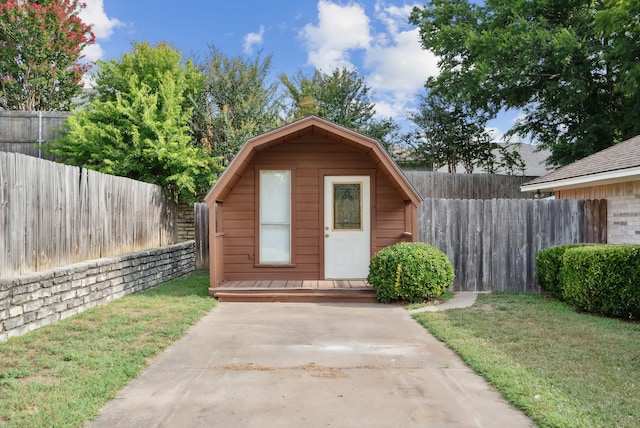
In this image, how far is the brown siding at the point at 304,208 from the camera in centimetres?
991

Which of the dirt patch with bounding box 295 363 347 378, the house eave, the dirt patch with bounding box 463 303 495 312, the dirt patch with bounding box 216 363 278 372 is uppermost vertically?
the house eave

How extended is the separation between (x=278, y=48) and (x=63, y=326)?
15502 mm

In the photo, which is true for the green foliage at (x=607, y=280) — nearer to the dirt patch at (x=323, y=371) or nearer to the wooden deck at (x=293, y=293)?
the wooden deck at (x=293, y=293)

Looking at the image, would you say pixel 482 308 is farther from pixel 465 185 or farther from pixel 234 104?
pixel 234 104

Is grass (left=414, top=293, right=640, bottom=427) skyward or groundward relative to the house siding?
groundward

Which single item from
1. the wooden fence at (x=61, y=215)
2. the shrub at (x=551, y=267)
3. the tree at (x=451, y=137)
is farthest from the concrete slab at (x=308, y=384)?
the tree at (x=451, y=137)

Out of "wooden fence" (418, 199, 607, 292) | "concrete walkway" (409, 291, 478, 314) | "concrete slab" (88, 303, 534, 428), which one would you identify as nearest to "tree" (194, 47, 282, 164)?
"wooden fence" (418, 199, 607, 292)

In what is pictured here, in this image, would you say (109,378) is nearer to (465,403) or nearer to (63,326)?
(63,326)

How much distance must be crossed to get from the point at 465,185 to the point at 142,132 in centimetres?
1034

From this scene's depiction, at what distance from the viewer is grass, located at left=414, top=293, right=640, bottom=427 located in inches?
143

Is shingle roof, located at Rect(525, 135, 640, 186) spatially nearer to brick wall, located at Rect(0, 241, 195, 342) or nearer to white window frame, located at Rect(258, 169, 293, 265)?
white window frame, located at Rect(258, 169, 293, 265)

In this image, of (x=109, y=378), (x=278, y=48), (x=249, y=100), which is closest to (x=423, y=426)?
(x=109, y=378)

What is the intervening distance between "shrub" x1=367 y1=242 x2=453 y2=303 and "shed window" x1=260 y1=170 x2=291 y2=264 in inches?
90.2

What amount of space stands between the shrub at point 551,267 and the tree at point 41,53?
1940 cm
